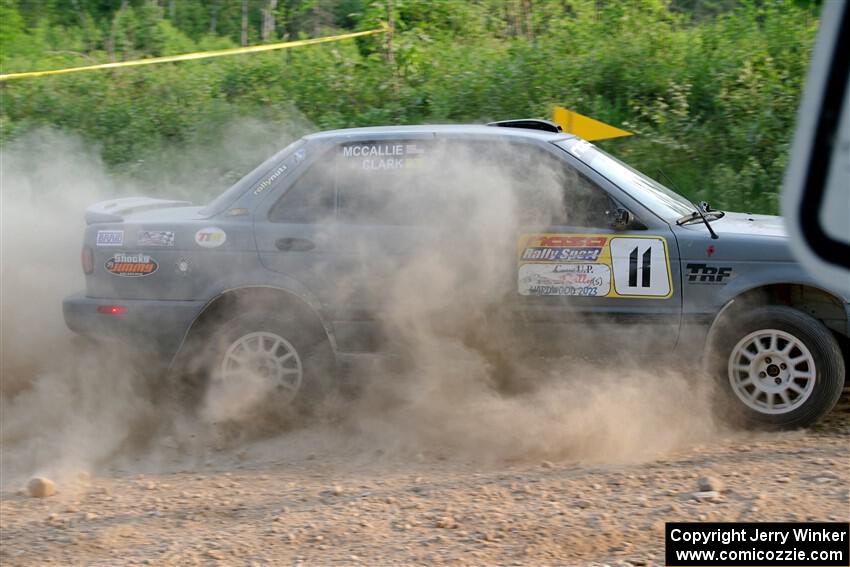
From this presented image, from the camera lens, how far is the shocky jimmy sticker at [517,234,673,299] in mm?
5379

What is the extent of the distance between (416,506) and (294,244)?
6.25 feet

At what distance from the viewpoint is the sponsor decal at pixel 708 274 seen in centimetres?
535

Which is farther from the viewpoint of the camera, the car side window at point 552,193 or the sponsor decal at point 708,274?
the car side window at point 552,193

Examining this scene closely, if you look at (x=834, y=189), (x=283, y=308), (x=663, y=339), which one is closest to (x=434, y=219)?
(x=283, y=308)

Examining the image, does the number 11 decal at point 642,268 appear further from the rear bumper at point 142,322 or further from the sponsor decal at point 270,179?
the rear bumper at point 142,322

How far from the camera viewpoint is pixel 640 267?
212 inches

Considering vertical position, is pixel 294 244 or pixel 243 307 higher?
pixel 294 244

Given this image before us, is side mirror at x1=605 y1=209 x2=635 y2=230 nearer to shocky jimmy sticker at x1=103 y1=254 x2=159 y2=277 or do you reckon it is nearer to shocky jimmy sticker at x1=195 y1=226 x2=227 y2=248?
shocky jimmy sticker at x1=195 y1=226 x2=227 y2=248

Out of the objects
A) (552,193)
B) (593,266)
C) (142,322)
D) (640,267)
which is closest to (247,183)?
(142,322)

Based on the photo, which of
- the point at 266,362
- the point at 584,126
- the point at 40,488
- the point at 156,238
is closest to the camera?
the point at 40,488

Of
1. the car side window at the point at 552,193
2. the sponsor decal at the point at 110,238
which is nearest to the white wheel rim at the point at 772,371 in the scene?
the car side window at the point at 552,193

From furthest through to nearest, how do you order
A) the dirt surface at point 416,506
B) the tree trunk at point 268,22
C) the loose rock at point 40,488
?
the tree trunk at point 268,22
the loose rock at point 40,488
the dirt surface at point 416,506

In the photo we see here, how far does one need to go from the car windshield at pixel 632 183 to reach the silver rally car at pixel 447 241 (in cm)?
2

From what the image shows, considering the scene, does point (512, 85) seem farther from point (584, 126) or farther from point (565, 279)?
point (565, 279)
